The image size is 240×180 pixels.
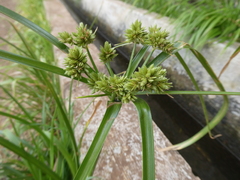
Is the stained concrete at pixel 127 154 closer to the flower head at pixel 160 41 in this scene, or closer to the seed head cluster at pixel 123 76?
the seed head cluster at pixel 123 76

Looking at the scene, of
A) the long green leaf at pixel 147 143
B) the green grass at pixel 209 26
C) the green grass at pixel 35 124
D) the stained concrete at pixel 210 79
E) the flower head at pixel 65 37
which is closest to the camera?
the long green leaf at pixel 147 143

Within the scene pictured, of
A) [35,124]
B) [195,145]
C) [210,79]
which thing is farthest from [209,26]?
[35,124]

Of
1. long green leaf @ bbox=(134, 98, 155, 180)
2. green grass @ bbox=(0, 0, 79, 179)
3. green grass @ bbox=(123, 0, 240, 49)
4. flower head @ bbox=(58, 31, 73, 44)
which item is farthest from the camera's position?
green grass @ bbox=(123, 0, 240, 49)

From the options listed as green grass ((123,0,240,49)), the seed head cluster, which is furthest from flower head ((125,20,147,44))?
green grass ((123,0,240,49))

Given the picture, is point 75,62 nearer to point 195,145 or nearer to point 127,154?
point 127,154

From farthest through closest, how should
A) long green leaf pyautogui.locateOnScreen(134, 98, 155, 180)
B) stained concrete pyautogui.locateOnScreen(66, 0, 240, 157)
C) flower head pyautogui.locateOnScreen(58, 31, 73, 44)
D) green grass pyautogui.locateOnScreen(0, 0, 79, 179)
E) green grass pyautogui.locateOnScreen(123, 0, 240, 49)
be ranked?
1. green grass pyautogui.locateOnScreen(123, 0, 240, 49)
2. stained concrete pyautogui.locateOnScreen(66, 0, 240, 157)
3. green grass pyautogui.locateOnScreen(0, 0, 79, 179)
4. flower head pyautogui.locateOnScreen(58, 31, 73, 44)
5. long green leaf pyautogui.locateOnScreen(134, 98, 155, 180)

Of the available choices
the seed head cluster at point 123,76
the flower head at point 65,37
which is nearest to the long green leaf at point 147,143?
the seed head cluster at point 123,76

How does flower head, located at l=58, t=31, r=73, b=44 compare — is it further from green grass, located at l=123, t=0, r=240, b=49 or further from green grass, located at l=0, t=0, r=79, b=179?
green grass, located at l=123, t=0, r=240, b=49

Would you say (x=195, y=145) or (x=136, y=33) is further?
(x=195, y=145)
